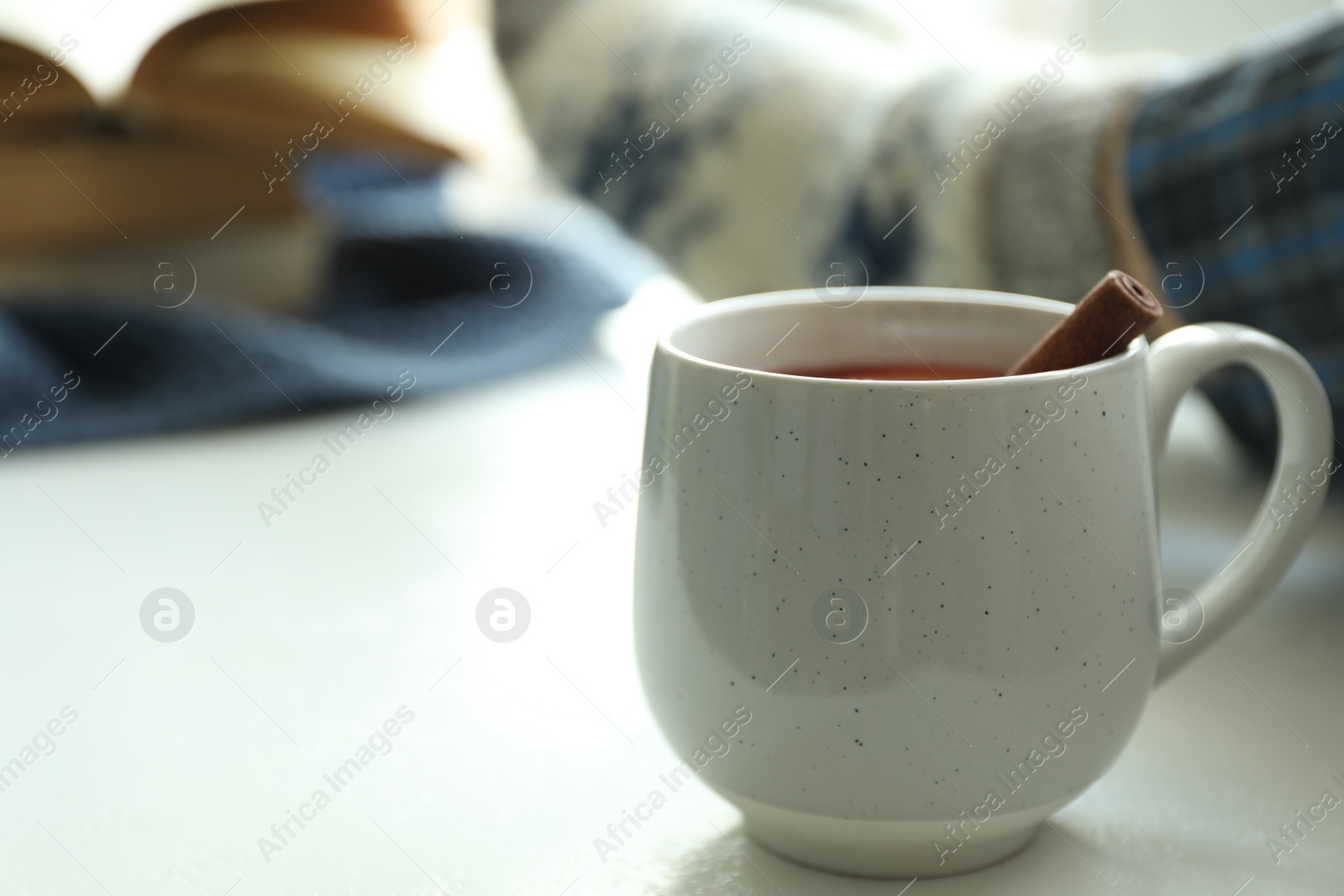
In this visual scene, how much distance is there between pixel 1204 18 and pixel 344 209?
32.9 inches

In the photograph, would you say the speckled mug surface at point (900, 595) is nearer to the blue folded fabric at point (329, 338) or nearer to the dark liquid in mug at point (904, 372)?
the dark liquid in mug at point (904, 372)

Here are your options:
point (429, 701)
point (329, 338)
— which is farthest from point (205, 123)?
point (429, 701)

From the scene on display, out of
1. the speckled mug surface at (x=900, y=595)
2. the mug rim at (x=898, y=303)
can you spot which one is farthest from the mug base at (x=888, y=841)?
the mug rim at (x=898, y=303)

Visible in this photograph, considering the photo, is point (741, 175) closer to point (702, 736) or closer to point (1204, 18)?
point (702, 736)

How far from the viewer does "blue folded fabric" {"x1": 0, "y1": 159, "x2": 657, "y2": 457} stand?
0.67 m

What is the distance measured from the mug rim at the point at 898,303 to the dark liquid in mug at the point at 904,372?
10 mm

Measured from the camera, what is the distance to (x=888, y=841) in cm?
31

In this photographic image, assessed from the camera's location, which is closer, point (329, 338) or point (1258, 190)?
point (1258, 190)

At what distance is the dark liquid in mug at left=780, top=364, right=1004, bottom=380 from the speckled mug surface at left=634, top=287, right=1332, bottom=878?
0.17ft

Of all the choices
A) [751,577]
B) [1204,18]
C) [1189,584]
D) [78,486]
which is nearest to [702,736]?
[751,577]

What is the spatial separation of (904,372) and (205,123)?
58 centimetres

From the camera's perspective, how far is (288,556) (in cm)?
53

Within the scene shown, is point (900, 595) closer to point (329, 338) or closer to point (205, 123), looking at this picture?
point (329, 338)

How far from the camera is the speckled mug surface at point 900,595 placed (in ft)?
0.93
